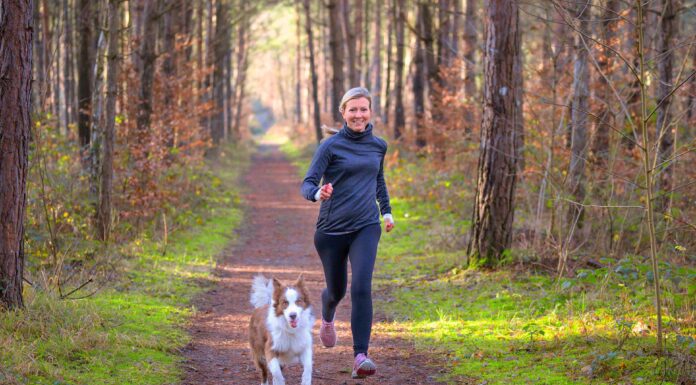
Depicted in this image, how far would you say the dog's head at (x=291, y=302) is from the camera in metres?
5.45

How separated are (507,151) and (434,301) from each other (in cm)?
219

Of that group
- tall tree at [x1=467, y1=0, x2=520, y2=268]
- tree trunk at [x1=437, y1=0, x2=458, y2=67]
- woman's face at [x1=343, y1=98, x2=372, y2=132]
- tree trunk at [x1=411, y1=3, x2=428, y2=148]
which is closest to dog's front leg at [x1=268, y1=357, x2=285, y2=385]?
woman's face at [x1=343, y1=98, x2=372, y2=132]

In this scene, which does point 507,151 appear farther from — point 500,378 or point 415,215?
point 415,215

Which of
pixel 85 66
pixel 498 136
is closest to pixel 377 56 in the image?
pixel 85 66

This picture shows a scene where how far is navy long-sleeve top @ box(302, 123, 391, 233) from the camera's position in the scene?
6.06m

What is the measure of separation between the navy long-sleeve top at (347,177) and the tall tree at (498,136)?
3934 mm

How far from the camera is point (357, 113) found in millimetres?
6066

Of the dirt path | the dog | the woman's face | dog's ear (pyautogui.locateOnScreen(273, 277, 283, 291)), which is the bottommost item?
the dirt path

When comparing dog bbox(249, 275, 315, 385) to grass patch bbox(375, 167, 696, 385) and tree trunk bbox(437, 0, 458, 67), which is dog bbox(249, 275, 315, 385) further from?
tree trunk bbox(437, 0, 458, 67)

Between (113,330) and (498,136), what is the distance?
17.7ft

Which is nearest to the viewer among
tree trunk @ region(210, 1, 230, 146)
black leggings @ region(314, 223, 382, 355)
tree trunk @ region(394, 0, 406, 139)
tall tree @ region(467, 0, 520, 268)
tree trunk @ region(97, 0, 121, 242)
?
black leggings @ region(314, 223, 382, 355)

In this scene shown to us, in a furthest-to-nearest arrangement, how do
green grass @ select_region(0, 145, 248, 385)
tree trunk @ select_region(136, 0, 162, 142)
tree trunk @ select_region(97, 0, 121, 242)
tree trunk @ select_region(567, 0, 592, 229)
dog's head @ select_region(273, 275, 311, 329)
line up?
tree trunk @ select_region(136, 0, 162, 142)
tree trunk @ select_region(97, 0, 121, 242)
tree trunk @ select_region(567, 0, 592, 229)
green grass @ select_region(0, 145, 248, 385)
dog's head @ select_region(273, 275, 311, 329)

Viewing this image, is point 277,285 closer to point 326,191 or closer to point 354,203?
point 326,191

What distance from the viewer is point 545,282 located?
9.06m
